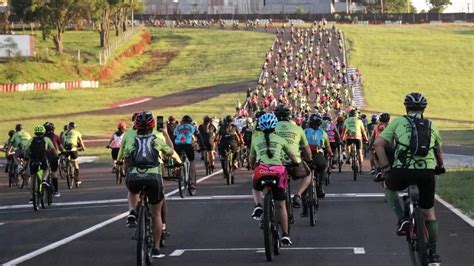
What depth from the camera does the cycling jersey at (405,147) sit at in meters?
11.6

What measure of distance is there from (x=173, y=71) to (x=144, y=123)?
8314 centimetres

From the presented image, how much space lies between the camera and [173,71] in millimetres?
96000

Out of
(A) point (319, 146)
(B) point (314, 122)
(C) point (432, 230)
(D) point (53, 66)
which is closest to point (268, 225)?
(C) point (432, 230)

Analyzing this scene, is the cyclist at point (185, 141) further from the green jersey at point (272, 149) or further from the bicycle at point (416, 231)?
the bicycle at point (416, 231)

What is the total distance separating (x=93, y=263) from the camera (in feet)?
44.5

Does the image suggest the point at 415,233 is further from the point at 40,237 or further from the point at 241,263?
the point at 40,237

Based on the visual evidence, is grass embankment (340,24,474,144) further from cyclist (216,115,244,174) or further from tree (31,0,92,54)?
cyclist (216,115,244,174)

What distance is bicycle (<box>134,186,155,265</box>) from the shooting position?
12.2 meters

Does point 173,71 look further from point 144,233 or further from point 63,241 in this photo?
point 144,233

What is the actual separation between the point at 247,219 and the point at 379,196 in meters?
5.24

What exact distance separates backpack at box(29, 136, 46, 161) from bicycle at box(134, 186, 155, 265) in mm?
9913

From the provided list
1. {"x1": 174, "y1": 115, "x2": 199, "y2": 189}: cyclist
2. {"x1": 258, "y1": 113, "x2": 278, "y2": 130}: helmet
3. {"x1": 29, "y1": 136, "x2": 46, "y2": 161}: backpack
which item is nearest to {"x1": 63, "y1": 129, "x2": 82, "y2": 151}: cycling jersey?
{"x1": 174, "y1": 115, "x2": 199, "y2": 189}: cyclist

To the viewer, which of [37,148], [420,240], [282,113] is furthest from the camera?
[37,148]

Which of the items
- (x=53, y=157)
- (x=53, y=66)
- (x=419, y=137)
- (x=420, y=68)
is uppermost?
(x=419, y=137)
